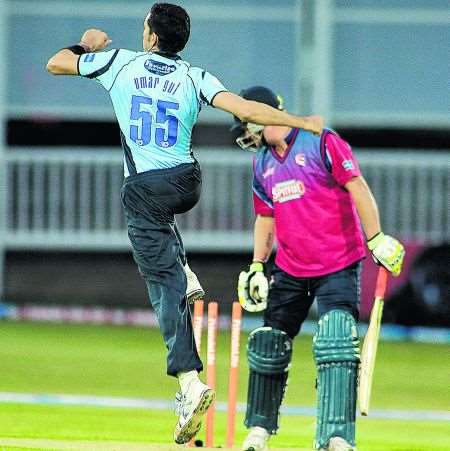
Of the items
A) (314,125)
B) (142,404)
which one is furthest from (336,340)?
(142,404)

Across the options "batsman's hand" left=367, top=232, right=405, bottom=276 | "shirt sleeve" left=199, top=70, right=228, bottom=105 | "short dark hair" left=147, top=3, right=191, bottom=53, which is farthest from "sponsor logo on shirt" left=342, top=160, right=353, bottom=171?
"short dark hair" left=147, top=3, right=191, bottom=53

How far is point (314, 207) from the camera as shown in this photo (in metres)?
9.01

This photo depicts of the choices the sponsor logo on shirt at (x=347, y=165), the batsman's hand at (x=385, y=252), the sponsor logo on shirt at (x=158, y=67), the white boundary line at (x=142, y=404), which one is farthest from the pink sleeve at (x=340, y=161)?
the white boundary line at (x=142, y=404)

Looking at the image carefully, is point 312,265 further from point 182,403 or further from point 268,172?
point 182,403

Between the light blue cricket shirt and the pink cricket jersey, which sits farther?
the pink cricket jersey

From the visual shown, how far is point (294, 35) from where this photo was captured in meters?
18.7

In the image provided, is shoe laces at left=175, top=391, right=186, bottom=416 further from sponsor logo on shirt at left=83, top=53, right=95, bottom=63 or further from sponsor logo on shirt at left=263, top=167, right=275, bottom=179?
sponsor logo on shirt at left=83, top=53, right=95, bottom=63

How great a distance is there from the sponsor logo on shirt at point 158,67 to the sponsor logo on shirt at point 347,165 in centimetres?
105

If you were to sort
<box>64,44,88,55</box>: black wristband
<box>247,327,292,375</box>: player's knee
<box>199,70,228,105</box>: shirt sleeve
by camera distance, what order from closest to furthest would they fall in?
<box>199,70,228,105</box>: shirt sleeve < <box>64,44,88,55</box>: black wristband < <box>247,327,292,375</box>: player's knee

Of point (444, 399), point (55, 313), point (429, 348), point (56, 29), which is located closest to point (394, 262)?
point (444, 399)

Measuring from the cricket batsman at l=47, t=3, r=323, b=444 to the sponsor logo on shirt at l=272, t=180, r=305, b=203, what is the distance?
0.66 meters

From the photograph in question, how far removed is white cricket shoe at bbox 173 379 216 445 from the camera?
27.1 ft

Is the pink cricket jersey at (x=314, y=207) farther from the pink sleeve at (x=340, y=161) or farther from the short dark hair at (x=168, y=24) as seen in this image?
the short dark hair at (x=168, y=24)

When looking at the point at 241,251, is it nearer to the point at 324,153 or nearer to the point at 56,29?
the point at 56,29
